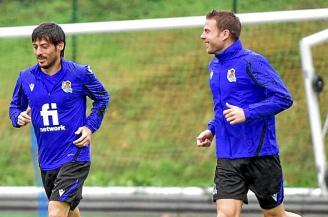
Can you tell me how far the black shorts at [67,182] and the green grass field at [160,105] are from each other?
4504 millimetres

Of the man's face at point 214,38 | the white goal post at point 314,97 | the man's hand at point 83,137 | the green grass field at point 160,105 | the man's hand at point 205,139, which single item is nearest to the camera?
the man's face at point 214,38

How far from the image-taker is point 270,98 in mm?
7965

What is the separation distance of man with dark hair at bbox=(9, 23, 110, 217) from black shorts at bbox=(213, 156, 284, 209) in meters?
1.12

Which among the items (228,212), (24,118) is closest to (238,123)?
(228,212)

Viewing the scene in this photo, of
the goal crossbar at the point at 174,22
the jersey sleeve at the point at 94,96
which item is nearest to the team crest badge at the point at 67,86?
the jersey sleeve at the point at 94,96

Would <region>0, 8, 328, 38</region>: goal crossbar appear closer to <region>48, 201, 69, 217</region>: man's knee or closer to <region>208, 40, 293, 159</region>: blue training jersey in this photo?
<region>208, 40, 293, 159</region>: blue training jersey

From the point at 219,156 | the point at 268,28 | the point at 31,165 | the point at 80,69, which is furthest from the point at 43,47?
the point at 31,165

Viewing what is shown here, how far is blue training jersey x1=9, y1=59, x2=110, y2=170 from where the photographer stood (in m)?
8.48

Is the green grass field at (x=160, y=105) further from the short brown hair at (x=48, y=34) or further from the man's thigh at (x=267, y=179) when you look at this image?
the short brown hair at (x=48, y=34)

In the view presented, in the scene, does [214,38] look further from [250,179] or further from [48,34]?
[48,34]

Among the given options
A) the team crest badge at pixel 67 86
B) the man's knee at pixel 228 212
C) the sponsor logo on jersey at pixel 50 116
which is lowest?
the man's knee at pixel 228 212

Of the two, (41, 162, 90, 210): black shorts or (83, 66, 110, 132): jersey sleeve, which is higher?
(83, 66, 110, 132): jersey sleeve

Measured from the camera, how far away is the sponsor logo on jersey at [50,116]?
27.8ft

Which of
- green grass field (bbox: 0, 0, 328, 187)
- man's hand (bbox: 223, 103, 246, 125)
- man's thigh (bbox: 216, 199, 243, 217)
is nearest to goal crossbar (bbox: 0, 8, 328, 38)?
green grass field (bbox: 0, 0, 328, 187)
